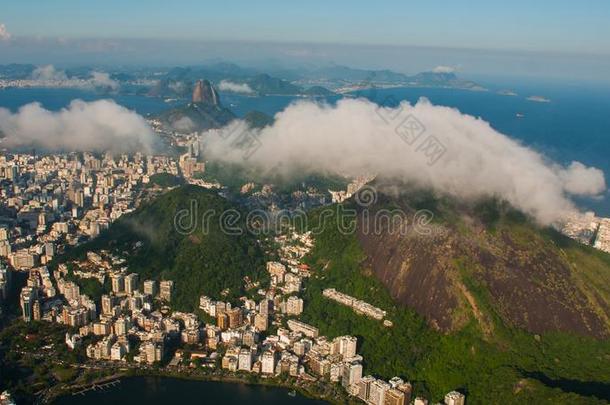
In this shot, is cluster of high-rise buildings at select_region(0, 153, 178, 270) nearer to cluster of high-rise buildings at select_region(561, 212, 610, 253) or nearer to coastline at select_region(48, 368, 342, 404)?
coastline at select_region(48, 368, 342, 404)

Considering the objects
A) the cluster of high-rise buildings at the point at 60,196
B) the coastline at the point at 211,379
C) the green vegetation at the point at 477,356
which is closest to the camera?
the green vegetation at the point at 477,356

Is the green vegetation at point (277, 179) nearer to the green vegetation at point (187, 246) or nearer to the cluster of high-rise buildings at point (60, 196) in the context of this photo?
the cluster of high-rise buildings at point (60, 196)

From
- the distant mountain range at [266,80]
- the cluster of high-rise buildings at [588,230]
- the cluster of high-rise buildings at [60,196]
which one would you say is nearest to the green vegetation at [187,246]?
the cluster of high-rise buildings at [60,196]

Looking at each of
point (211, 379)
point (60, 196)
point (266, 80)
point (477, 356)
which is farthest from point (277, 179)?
point (266, 80)

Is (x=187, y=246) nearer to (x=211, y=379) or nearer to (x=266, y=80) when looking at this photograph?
(x=211, y=379)

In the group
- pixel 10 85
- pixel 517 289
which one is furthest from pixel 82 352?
pixel 10 85

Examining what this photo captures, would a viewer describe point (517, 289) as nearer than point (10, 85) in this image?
Yes

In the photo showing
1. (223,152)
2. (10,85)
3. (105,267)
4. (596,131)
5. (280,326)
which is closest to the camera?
(280,326)

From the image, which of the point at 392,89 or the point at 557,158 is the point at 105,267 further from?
the point at 392,89
